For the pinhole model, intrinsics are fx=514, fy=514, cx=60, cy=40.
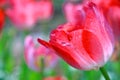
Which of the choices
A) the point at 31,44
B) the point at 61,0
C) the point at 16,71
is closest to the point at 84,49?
the point at 31,44

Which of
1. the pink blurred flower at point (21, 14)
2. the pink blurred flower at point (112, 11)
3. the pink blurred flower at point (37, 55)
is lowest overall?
the pink blurred flower at point (112, 11)

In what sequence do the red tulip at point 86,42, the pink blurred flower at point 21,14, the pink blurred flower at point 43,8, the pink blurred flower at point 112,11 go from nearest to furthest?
the red tulip at point 86,42
the pink blurred flower at point 112,11
the pink blurred flower at point 21,14
the pink blurred flower at point 43,8

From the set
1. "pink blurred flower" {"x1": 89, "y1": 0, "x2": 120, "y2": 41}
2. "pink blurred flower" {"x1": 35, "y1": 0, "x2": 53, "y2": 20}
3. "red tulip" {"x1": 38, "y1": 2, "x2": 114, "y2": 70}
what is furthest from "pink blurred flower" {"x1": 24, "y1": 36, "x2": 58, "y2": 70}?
"pink blurred flower" {"x1": 35, "y1": 0, "x2": 53, "y2": 20}

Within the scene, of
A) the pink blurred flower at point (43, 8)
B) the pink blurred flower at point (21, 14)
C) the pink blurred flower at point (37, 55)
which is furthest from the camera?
the pink blurred flower at point (43, 8)

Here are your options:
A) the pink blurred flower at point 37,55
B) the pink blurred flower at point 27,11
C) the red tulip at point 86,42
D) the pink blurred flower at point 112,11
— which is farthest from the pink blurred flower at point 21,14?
the red tulip at point 86,42

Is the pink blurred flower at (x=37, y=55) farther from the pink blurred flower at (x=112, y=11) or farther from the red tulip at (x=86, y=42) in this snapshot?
the red tulip at (x=86, y=42)

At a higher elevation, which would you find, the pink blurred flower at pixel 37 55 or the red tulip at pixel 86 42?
the pink blurred flower at pixel 37 55
